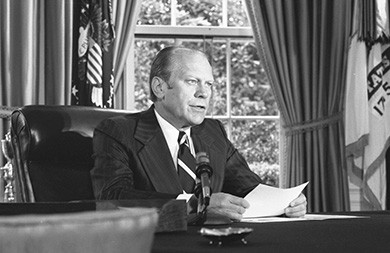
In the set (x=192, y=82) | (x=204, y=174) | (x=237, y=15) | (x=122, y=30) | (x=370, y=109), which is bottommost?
(x=204, y=174)

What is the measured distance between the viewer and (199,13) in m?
4.82

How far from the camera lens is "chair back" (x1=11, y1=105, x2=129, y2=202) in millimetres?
2463

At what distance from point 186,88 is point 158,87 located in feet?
0.42

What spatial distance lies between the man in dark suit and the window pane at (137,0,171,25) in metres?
1.86

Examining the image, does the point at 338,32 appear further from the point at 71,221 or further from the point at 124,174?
the point at 71,221

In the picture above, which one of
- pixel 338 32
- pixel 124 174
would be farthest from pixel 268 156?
pixel 124 174

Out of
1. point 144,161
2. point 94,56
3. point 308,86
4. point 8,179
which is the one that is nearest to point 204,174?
point 144,161

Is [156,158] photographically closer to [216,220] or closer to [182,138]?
[182,138]

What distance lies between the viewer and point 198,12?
4.82 meters

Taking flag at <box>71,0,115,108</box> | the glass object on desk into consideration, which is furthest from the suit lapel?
flag at <box>71,0,115,108</box>

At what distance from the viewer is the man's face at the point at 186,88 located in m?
2.81

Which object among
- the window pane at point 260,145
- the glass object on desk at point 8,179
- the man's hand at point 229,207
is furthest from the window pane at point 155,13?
the man's hand at point 229,207

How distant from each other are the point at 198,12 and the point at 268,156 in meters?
1.10

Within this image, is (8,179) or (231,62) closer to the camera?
(8,179)
